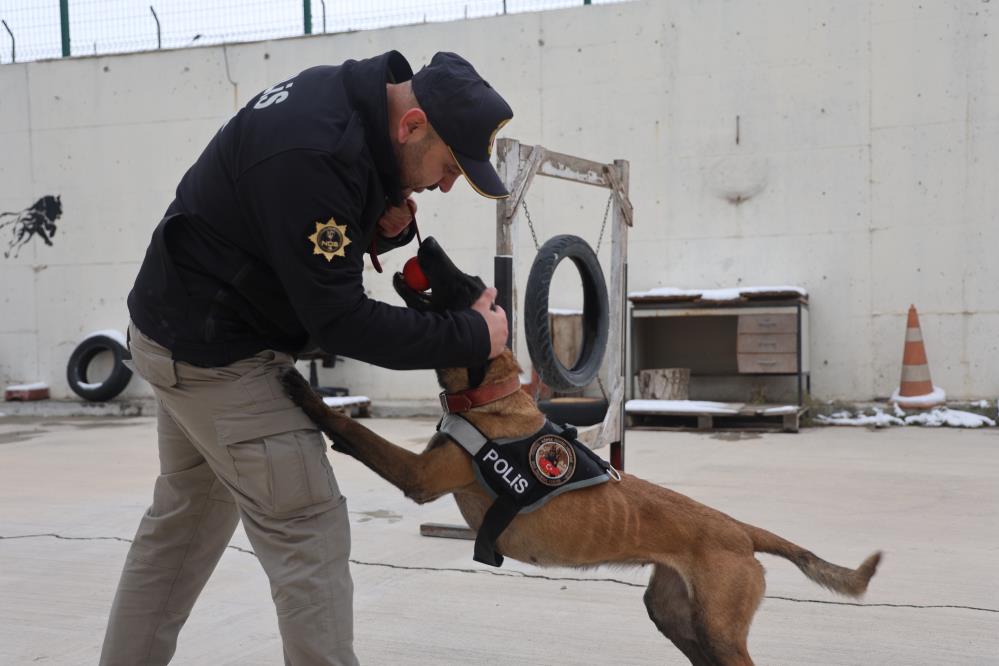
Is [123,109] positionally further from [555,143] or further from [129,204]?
[555,143]

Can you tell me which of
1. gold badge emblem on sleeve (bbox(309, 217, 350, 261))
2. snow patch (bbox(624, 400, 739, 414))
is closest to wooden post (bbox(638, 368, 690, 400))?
snow patch (bbox(624, 400, 739, 414))

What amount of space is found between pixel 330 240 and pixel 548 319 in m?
2.75

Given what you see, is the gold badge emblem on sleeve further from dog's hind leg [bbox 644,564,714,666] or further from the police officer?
dog's hind leg [bbox 644,564,714,666]

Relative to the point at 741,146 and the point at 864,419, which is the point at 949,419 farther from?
the point at 741,146

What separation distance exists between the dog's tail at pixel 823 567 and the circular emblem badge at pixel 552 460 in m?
0.49

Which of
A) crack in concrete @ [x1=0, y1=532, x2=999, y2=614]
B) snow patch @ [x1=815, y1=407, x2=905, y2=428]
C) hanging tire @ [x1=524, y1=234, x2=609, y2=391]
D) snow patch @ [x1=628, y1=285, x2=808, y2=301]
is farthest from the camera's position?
snow patch @ [x1=628, y1=285, x2=808, y2=301]

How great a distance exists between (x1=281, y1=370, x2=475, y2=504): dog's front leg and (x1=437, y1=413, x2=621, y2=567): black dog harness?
0.05m

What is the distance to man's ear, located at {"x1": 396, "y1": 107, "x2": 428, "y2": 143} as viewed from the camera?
71.4 inches

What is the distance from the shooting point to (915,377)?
830 centimetres

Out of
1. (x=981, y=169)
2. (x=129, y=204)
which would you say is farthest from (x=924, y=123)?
(x=129, y=204)

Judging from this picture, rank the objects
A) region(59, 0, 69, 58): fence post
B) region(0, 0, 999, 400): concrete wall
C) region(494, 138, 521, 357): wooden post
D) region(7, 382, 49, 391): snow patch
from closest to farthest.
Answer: region(494, 138, 521, 357): wooden post, region(0, 0, 999, 400): concrete wall, region(7, 382, 49, 391): snow patch, region(59, 0, 69, 58): fence post

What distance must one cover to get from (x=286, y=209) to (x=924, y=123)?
27.1 feet

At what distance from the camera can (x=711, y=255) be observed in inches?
360

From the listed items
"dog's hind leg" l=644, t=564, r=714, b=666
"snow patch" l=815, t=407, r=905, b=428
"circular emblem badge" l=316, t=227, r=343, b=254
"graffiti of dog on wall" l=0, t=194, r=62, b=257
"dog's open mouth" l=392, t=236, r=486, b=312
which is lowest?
"snow patch" l=815, t=407, r=905, b=428
